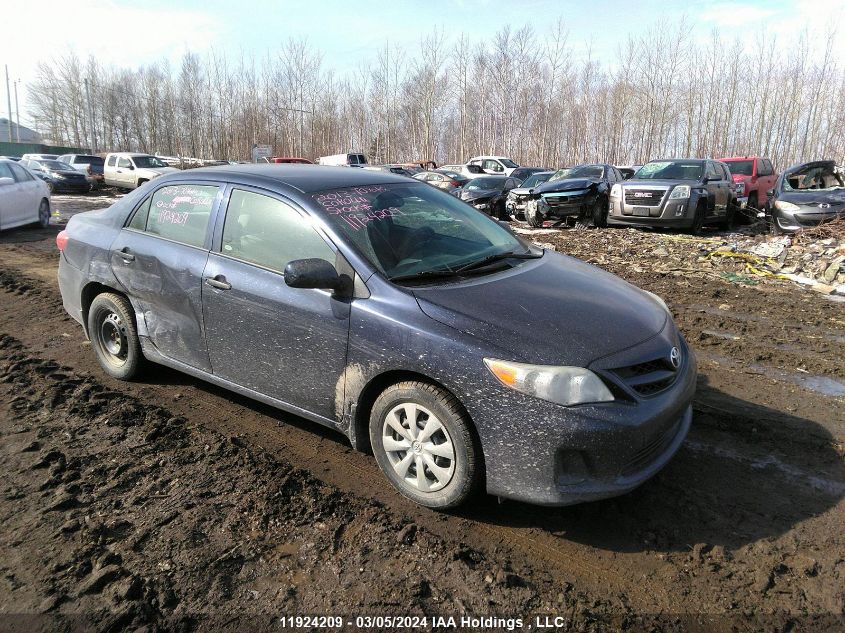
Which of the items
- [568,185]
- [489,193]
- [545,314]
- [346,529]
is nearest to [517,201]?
[489,193]

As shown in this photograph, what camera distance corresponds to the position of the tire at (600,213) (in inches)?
606

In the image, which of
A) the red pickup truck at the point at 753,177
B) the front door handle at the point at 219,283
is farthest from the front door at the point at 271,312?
the red pickup truck at the point at 753,177

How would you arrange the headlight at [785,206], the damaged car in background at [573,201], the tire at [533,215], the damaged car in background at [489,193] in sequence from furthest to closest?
1. the damaged car in background at [489,193]
2. the tire at [533,215]
3. the damaged car in background at [573,201]
4. the headlight at [785,206]

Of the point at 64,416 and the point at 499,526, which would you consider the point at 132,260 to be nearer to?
the point at 64,416

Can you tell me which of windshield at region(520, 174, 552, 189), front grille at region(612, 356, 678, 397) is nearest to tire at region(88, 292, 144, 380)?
front grille at region(612, 356, 678, 397)

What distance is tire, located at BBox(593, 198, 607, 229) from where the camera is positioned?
50.5ft

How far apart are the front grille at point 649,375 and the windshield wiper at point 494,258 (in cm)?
107

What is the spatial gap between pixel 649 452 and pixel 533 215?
1378 centimetres

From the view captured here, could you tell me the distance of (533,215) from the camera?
16.1 metres

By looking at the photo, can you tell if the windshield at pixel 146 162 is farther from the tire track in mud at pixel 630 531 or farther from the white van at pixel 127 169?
the tire track in mud at pixel 630 531

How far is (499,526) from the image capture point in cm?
294

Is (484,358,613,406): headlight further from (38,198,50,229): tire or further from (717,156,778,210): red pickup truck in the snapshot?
(717,156,778,210): red pickup truck

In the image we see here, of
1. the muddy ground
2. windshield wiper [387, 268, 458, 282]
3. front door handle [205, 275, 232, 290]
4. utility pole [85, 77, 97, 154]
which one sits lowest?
the muddy ground

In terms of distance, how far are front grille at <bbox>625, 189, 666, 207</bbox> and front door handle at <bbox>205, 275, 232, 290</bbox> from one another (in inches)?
451
